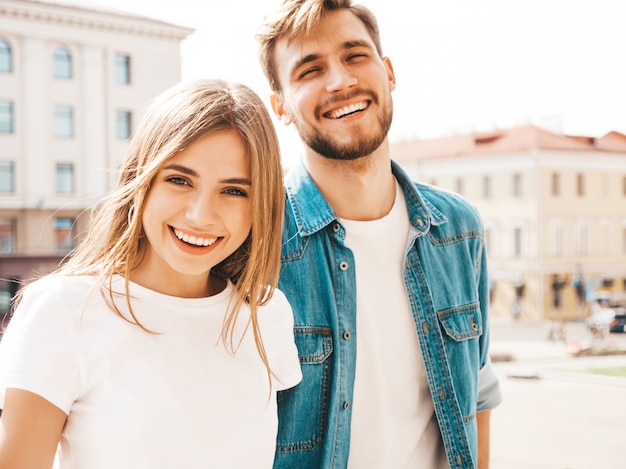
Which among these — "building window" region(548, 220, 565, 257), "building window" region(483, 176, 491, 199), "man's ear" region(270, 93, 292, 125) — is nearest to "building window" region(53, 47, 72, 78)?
"building window" region(483, 176, 491, 199)

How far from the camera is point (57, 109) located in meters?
17.8

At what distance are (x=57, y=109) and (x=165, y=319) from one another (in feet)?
59.6

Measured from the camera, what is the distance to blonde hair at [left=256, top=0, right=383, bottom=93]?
5.13 feet

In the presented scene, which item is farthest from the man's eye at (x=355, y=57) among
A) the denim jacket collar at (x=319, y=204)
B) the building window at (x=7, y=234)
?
the building window at (x=7, y=234)

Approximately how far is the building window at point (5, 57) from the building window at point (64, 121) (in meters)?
1.45

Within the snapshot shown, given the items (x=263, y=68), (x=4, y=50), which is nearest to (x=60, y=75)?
(x=4, y=50)

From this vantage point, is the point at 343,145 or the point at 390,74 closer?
the point at 343,145

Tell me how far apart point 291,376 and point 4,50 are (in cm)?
1838

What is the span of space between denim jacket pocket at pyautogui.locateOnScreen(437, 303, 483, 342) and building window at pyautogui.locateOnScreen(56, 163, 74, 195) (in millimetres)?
16777

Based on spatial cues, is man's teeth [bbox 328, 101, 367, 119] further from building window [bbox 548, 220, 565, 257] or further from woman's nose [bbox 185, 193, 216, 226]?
building window [bbox 548, 220, 565, 257]

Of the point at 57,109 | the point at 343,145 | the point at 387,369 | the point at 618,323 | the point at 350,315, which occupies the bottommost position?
the point at 618,323

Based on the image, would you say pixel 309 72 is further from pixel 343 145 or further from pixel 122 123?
pixel 122 123

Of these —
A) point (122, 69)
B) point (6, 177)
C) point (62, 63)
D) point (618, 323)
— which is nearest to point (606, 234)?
point (618, 323)

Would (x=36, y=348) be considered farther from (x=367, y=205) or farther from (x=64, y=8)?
(x=64, y=8)
